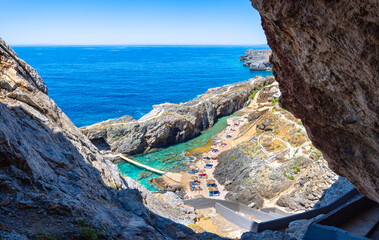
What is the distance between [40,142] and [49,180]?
2899 mm

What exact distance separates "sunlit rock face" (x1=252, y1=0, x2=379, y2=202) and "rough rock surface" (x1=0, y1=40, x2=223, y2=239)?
28.4 ft

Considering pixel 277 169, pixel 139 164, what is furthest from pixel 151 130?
pixel 277 169

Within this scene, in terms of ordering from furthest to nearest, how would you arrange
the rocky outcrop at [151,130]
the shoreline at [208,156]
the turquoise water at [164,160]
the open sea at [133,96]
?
the rocky outcrop at [151,130]
the open sea at [133,96]
the turquoise water at [164,160]
the shoreline at [208,156]

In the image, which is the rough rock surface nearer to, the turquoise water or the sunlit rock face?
the sunlit rock face

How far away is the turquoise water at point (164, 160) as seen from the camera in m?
38.6

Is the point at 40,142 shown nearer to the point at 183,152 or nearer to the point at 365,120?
the point at 365,120

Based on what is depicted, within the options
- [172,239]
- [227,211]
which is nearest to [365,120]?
[172,239]

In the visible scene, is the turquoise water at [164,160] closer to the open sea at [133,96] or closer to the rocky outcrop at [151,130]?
the open sea at [133,96]

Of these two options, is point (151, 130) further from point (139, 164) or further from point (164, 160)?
point (139, 164)

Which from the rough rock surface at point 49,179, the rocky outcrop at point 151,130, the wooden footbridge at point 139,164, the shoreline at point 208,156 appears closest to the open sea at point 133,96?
the wooden footbridge at point 139,164

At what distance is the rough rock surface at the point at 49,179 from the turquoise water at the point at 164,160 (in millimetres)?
20872

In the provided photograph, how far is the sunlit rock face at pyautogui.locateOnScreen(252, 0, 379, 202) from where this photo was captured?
6957 millimetres

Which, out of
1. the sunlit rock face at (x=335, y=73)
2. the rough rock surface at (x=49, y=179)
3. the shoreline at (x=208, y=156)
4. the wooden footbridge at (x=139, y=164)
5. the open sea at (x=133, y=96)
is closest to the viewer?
the sunlit rock face at (x=335, y=73)

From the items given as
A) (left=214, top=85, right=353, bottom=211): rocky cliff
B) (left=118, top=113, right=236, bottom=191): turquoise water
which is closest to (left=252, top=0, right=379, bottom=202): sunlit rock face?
(left=214, top=85, right=353, bottom=211): rocky cliff
